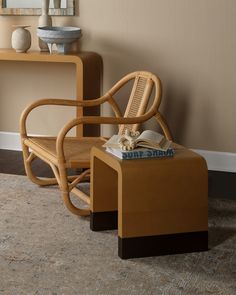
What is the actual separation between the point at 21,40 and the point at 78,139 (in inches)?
33.6

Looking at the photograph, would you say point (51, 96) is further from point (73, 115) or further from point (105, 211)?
point (105, 211)

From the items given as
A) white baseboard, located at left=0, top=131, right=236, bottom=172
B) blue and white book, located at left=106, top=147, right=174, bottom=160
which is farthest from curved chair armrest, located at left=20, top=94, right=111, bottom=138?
blue and white book, located at left=106, top=147, right=174, bottom=160

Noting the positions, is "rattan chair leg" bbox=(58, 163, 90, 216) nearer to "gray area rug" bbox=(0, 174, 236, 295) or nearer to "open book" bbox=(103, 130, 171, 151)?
"gray area rug" bbox=(0, 174, 236, 295)

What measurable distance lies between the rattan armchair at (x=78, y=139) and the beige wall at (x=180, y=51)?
0.74 ft

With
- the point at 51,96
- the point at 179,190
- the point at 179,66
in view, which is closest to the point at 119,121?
the point at 179,190

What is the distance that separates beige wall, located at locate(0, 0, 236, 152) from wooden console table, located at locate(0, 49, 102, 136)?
108mm

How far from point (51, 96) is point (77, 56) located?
626 millimetres

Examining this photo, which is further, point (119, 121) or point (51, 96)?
point (51, 96)

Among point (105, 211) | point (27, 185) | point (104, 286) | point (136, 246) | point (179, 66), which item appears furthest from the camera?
point (179, 66)

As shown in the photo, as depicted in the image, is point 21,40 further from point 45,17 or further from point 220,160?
point 220,160

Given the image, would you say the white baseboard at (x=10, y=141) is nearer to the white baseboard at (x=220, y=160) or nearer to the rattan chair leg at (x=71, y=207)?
the white baseboard at (x=220, y=160)

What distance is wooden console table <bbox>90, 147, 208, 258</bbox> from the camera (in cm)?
294

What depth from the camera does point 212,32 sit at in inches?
169

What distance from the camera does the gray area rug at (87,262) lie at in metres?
2.69
